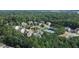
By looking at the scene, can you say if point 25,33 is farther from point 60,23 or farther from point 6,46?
point 60,23

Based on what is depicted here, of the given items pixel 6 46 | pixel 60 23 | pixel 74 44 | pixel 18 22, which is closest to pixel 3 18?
pixel 18 22

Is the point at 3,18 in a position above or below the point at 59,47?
above
